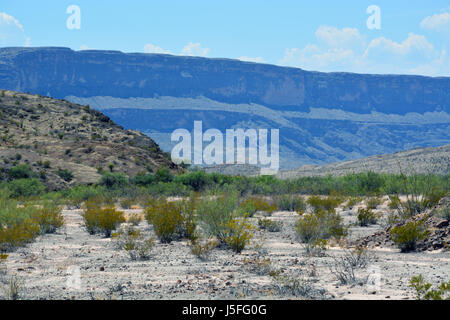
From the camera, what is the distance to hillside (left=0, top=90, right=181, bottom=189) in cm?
3972

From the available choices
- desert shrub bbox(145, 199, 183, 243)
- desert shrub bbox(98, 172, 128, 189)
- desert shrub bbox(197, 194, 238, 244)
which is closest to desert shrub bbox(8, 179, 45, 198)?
desert shrub bbox(98, 172, 128, 189)

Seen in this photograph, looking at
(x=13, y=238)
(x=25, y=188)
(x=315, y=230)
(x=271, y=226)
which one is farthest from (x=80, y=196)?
(x=315, y=230)

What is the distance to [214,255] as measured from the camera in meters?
12.0

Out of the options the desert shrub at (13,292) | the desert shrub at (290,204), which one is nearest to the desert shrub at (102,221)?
the desert shrub at (13,292)

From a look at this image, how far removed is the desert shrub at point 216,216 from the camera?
13502 millimetres

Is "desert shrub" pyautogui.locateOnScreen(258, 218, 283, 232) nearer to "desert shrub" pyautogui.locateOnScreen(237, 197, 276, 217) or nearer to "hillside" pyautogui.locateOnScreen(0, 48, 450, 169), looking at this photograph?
→ "desert shrub" pyautogui.locateOnScreen(237, 197, 276, 217)

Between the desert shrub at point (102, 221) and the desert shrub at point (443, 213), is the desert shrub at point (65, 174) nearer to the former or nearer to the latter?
the desert shrub at point (102, 221)

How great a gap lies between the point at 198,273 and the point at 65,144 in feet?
133

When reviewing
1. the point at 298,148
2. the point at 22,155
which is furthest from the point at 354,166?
the point at 298,148

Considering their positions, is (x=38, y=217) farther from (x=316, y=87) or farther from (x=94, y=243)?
(x=316, y=87)

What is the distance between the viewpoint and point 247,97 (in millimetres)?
191250

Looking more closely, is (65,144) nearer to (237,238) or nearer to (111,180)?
(111,180)

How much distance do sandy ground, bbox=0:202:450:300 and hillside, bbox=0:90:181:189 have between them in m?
26.1

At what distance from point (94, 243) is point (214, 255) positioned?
421 centimetres
